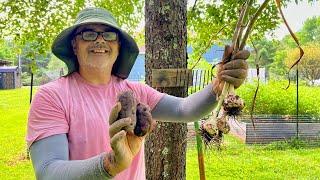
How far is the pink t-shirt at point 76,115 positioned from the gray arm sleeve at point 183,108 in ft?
0.97

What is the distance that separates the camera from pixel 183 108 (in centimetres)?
194

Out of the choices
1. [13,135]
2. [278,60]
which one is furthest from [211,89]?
[278,60]

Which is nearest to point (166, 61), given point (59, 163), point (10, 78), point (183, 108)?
point (183, 108)

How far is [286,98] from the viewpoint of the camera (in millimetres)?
9469

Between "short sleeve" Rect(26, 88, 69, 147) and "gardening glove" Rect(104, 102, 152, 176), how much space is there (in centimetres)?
32

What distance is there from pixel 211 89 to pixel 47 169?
698 millimetres

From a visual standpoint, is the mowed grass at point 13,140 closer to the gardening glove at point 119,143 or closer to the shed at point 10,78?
the shed at point 10,78

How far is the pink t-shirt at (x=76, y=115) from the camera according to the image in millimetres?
1508

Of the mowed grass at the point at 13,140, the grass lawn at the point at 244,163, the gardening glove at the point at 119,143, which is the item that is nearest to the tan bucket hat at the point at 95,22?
the gardening glove at the point at 119,143

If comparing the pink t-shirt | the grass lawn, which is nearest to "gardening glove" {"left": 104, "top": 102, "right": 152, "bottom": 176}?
the pink t-shirt

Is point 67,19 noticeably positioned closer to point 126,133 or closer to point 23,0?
point 23,0

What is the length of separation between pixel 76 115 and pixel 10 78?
23.5 m

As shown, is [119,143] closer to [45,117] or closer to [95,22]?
[45,117]

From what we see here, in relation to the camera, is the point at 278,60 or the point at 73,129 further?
the point at 278,60
